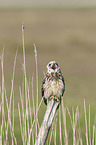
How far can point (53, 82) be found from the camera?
1616 millimetres

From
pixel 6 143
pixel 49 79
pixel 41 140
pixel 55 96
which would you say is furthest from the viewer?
pixel 6 143

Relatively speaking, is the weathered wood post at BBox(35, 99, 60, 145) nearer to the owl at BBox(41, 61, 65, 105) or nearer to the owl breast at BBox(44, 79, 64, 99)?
the owl at BBox(41, 61, 65, 105)

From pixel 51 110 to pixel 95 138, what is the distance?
28.1 inches

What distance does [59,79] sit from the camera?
1.67 meters

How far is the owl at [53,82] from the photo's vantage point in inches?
60.2

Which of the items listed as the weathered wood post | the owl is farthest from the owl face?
the weathered wood post

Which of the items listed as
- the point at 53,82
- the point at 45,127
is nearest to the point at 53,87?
the point at 53,82

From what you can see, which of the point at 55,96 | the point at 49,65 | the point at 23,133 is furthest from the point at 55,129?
the point at 49,65

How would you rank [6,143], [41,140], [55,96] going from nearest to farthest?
[41,140], [55,96], [6,143]

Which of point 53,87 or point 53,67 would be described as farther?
point 53,87

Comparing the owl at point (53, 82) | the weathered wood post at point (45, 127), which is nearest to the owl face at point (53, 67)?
the owl at point (53, 82)

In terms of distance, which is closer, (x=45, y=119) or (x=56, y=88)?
(x=45, y=119)

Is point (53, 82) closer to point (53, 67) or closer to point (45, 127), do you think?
point (53, 67)

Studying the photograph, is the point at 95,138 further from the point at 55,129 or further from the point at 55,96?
the point at 55,96
